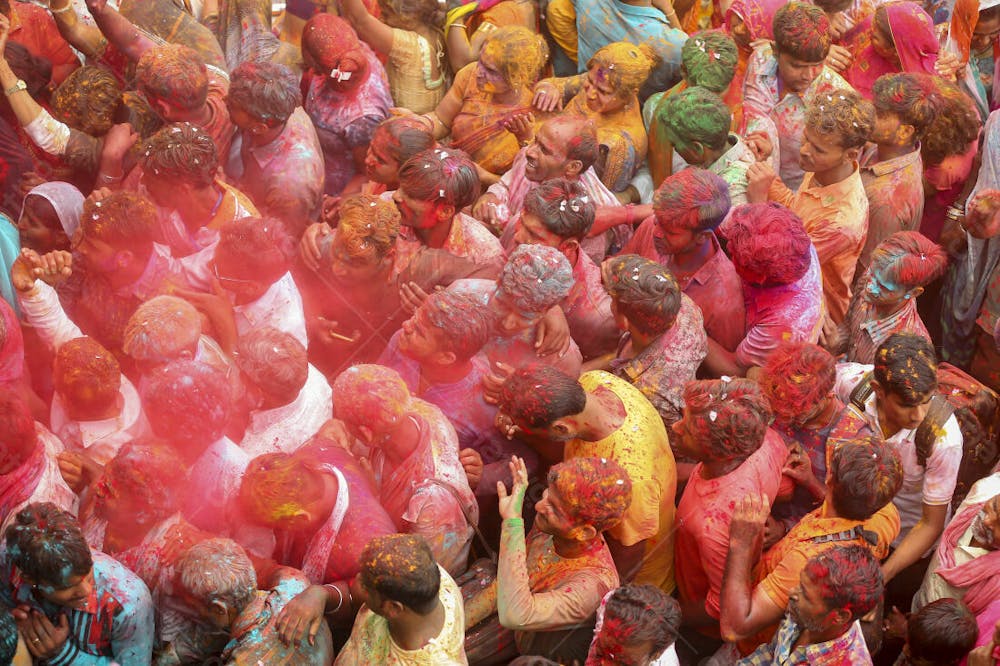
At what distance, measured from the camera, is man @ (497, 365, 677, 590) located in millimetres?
4688

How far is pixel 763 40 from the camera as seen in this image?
7445 mm

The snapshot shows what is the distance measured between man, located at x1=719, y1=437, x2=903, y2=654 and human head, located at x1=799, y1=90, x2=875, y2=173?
2.09 m

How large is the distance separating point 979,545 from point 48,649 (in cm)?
374

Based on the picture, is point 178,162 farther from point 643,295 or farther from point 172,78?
point 643,295

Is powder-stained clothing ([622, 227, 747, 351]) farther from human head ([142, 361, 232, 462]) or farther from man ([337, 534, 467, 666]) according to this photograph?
human head ([142, 361, 232, 462])

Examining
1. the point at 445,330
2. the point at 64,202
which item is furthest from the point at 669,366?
the point at 64,202

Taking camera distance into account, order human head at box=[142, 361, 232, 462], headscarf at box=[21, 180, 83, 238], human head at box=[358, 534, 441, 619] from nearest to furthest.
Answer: human head at box=[358, 534, 441, 619] → human head at box=[142, 361, 232, 462] → headscarf at box=[21, 180, 83, 238]

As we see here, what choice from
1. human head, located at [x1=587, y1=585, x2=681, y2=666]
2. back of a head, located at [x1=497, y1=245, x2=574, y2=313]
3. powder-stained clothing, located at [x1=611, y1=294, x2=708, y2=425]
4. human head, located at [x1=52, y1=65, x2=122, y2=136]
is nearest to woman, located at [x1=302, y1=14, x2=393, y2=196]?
human head, located at [x1=52, y1=65, x2=122, y2=136]

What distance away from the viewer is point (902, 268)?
5.51 m

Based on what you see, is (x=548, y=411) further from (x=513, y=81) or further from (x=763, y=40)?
(x=763, y=40)

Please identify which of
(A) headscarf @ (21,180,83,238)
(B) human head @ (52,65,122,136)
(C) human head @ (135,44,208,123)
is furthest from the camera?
(B) human head @ (52,65,122,136)

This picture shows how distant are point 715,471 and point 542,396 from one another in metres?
0.80

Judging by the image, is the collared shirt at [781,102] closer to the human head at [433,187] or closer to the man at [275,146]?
the human head at [433,187]

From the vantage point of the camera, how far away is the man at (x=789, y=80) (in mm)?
6867
